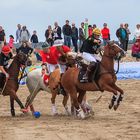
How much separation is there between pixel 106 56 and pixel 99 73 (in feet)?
1.67

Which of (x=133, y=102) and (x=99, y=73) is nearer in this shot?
(x=99, y=73)

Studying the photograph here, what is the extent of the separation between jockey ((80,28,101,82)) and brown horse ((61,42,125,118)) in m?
0.20

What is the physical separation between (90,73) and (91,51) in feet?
2.47

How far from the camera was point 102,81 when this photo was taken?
16.7m

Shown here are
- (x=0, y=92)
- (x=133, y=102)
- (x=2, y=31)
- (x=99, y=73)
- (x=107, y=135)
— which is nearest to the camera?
(x=107, y=135)

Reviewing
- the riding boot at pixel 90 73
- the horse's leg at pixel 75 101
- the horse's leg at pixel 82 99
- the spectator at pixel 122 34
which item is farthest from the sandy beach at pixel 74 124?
the spectator at pixel 122 34

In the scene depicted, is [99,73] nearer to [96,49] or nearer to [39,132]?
[96,49]

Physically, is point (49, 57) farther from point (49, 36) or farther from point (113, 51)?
point (49, 36)

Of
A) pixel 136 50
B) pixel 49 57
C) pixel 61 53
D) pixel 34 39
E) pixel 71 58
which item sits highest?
pixel 61 53

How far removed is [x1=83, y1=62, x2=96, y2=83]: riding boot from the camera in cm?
1694

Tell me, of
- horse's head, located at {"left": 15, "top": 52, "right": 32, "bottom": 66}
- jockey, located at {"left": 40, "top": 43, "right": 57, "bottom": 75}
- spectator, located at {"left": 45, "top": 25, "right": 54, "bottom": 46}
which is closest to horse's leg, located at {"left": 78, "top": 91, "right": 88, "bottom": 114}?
jockey, located at {"left": 40, "top": 43, "right": 57, "bottom": 75}

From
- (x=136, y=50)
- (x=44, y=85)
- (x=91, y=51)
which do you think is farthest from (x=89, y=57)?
(x=136, y=50)

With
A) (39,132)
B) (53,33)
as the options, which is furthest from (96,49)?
(53,33)

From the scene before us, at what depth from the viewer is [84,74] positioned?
17047mm
